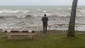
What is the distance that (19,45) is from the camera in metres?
15.2

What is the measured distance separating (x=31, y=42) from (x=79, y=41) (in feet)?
9.96

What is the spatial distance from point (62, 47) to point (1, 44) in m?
3.77

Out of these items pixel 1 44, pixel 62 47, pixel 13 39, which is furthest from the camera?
pixel 13 39

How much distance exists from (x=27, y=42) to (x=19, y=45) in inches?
44.4

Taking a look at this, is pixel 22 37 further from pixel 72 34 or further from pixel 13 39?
pixel 72 34

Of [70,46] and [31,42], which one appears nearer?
[70,46]

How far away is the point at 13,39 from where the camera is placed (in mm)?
17000

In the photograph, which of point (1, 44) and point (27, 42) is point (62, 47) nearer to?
point (27, 42)

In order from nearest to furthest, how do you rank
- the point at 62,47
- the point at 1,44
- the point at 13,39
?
the point at 62,47, the point at 1,44, the point at 13,39
